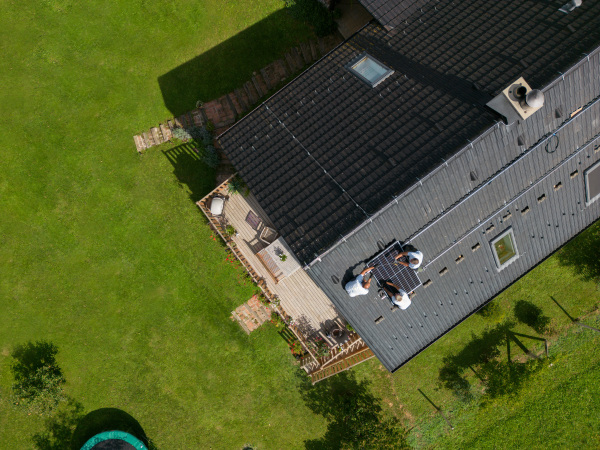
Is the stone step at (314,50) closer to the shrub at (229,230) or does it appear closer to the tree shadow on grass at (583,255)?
the shrub at (229,230)

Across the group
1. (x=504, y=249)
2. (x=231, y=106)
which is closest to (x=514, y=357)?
(x=504, y=249)

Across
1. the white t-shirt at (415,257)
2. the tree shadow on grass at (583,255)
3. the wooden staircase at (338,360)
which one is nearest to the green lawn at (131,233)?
the wooden staircase at (338,360)

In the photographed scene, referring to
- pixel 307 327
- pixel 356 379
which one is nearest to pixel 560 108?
pixel 307 327

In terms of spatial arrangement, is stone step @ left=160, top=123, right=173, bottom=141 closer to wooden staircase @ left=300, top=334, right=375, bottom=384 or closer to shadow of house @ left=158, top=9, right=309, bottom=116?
shadow of house @ left=158, top=9, right=309, bottom=116

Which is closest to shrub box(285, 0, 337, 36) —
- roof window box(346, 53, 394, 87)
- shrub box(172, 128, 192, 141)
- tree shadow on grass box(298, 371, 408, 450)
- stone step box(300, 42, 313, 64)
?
stone step box(300, 42, 313, 64)

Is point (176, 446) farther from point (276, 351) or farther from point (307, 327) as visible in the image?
point (307, 327)

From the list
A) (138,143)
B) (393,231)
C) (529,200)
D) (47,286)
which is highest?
(138,143)
